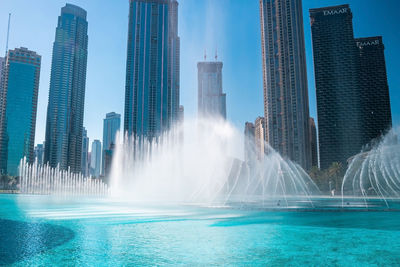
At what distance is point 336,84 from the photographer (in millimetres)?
164250

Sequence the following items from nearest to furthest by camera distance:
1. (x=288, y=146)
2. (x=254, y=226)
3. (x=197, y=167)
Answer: (x=254, y=226), (x=197, y=167), (x=288, y=146)

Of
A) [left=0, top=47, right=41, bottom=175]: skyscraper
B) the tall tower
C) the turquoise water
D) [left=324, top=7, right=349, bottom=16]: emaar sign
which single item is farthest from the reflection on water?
[left=324, top=7, right=349, bottom=16]: emaar sign

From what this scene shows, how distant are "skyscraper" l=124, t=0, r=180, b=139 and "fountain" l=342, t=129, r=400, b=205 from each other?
110709 mm

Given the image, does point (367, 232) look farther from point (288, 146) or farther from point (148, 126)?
point (148, 126)

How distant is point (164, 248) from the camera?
14.0 meters

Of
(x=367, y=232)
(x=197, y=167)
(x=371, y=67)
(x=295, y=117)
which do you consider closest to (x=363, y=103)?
(x=371, y=67)

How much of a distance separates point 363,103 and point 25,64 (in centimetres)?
18539

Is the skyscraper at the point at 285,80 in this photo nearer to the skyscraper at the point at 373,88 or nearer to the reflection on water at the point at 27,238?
the skyscraper at the point at 373,88

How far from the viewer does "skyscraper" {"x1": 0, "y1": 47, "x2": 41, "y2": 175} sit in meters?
162

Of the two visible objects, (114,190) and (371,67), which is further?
(371,67)

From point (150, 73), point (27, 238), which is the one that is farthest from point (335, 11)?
point (27, 238)

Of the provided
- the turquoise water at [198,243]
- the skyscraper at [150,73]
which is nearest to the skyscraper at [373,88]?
the skyscraper at [150,73]

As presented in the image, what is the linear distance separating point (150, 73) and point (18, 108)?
73.8 m

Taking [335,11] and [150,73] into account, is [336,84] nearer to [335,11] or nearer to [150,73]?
[335,11]
